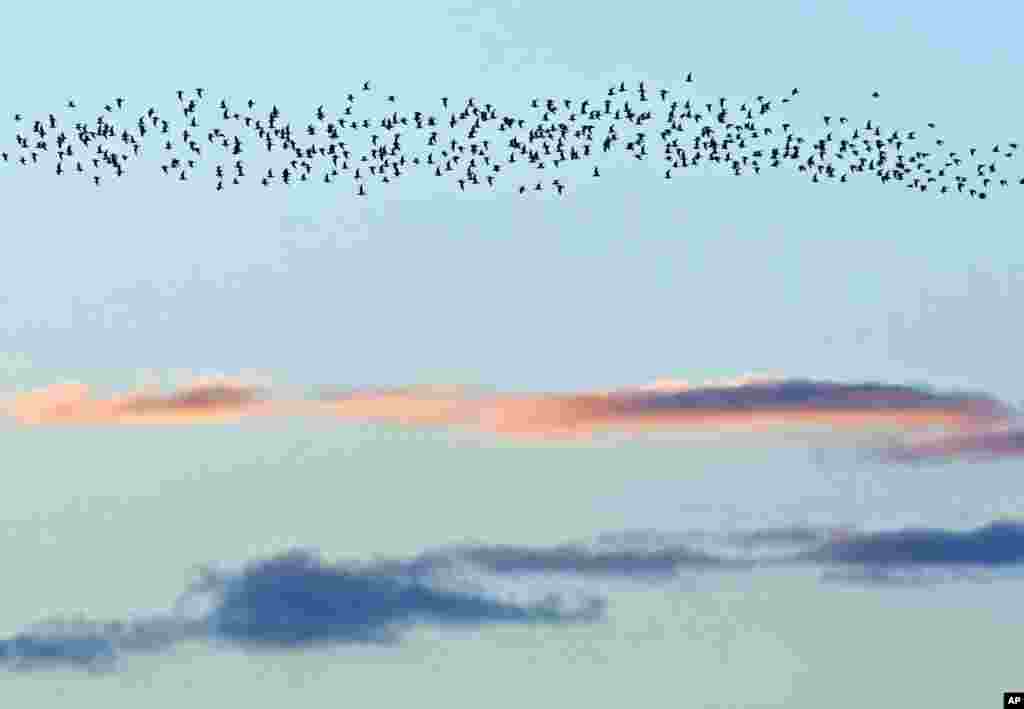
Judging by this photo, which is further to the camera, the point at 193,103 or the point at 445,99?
the point at 193,103

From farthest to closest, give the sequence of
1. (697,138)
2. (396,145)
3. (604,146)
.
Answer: (396,145)
(697,138)
(604,146)

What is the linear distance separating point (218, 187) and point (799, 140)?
111 feet

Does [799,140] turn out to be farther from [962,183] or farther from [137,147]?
[137,147]

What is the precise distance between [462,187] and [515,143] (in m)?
15.7

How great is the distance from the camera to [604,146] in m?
125

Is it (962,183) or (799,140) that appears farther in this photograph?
(962,183)

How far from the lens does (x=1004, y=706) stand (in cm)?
13512

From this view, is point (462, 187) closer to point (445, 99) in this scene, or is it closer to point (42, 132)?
point (445, 99)

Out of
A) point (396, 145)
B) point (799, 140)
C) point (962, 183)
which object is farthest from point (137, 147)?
point (962, 183)

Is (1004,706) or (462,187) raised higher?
(462,187)

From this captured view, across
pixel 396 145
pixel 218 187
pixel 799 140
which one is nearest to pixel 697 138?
pixel 799 140

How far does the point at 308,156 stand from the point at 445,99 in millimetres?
12579

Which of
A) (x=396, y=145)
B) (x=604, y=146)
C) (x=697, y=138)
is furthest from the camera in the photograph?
(x=396, y=145)

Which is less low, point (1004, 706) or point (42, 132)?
point (42, 132)
